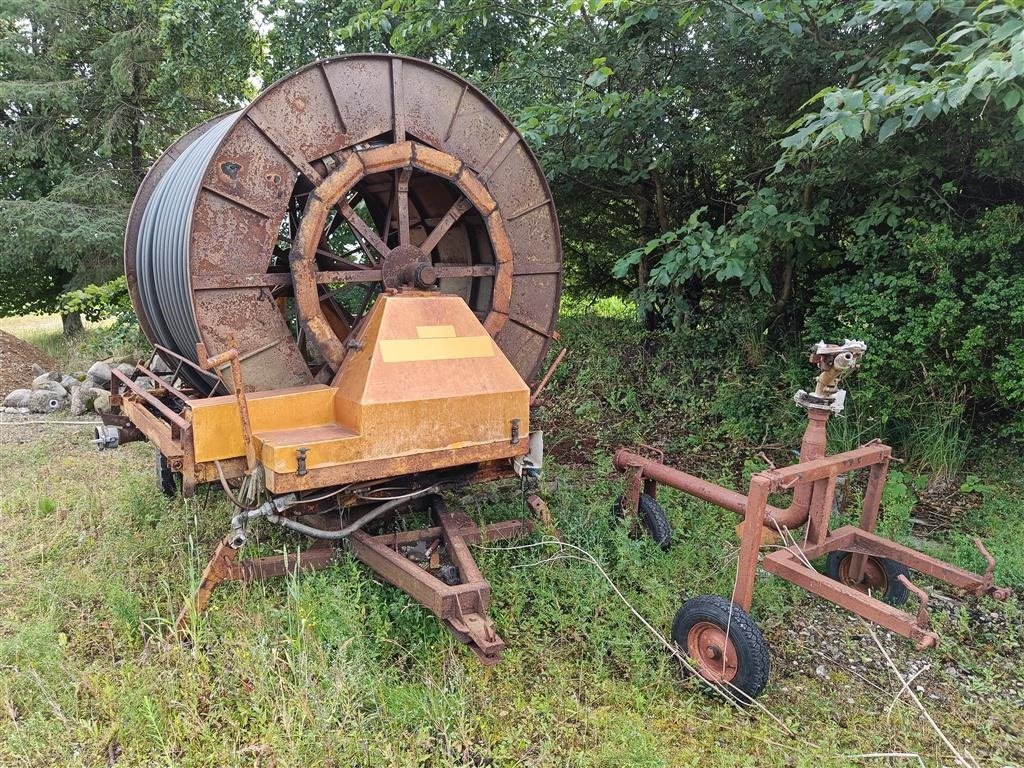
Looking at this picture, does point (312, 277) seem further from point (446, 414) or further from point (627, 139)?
point (627, 139)

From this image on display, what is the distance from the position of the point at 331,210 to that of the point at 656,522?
2835 mm

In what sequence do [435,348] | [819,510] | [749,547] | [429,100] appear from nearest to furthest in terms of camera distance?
1. [749,547]
2. [819,510]
3. [435,348]
4. [429,100]

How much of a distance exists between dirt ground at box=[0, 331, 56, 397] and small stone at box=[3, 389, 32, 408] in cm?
98

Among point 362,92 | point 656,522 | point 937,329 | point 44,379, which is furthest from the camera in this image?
point 44,379

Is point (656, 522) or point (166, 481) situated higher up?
point (656, 522)

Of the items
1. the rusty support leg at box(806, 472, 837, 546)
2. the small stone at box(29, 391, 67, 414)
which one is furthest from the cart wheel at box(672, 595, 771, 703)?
the small stone at box(29, 391, 67, 414)

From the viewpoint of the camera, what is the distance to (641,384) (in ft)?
25.3

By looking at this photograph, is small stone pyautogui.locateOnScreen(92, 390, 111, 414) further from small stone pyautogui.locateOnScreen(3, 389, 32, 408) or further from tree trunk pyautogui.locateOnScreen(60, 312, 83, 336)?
tree trunk pyautogui.locateOnScreen(60, 312, 83, 336)

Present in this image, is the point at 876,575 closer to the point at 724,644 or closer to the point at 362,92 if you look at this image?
the point at 724,644

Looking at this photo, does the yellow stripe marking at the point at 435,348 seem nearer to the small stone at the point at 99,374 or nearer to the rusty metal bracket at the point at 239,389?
the rusty metal bracket at the point at 239,389

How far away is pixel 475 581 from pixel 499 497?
2.01 metres

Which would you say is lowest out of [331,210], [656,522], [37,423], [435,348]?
[37,423]

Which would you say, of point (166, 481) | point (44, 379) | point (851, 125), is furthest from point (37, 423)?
point (851, 125)

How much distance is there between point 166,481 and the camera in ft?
17.5
